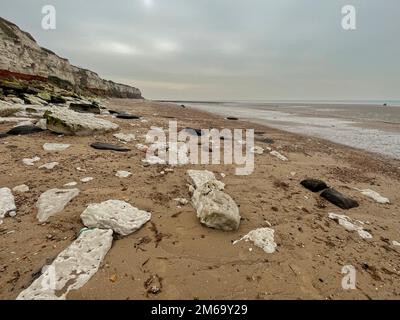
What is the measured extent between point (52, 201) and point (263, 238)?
328cm

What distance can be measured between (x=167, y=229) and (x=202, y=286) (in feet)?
3.52

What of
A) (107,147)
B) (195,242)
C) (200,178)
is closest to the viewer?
(195,242)

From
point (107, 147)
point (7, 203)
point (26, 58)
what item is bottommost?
point (7, 203)

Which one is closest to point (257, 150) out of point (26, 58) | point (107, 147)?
point (107, 147)

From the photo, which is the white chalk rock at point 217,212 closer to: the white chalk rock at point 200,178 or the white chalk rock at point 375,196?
the white chalk rock at point 200,178

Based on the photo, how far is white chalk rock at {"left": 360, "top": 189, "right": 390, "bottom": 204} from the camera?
16.6ft

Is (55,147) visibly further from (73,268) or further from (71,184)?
(73,268)

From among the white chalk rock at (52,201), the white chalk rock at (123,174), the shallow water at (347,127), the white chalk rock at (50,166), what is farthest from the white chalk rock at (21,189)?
the shallow water at (347,127)

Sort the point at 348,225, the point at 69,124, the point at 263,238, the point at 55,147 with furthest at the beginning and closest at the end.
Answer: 1. the point at 69,124
2. the point at 55,147
3. the point at 348,225
4. the point at 263,238

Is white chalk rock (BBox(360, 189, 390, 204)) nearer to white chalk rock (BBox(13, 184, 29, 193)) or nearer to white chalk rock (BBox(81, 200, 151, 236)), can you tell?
white chalk rock (BBox(81, 200, 151, 236))

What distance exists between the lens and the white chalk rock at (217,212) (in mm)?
3369

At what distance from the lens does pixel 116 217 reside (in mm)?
3258

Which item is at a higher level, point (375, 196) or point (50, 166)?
point (50, 166)

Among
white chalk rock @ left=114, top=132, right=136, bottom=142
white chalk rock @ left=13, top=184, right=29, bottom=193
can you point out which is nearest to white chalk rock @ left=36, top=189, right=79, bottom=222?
white chalk rock @ left=13, top=184, right=29, bottom=193
